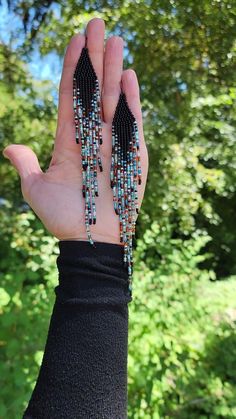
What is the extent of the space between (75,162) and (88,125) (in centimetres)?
9

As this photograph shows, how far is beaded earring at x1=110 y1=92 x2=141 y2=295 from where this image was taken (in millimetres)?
985

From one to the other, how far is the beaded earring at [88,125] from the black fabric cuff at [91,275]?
120 mm

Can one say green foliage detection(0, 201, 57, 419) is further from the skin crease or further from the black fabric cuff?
the black fabric cuff

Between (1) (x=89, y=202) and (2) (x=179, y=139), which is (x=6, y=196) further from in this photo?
(1) (x=89, y=202)

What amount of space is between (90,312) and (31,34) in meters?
2.55

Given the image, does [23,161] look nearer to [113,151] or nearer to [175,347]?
[113,151]

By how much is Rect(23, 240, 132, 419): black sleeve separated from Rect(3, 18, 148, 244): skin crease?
0.12 metres

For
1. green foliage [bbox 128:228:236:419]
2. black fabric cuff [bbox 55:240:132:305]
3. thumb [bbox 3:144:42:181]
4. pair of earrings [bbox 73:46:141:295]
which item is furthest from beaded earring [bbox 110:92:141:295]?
green foliage [bbox 128:228:236:419]

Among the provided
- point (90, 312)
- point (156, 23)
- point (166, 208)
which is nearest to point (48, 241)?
point (156, 23)

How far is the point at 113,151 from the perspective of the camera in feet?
3.33

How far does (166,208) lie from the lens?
4.43 m

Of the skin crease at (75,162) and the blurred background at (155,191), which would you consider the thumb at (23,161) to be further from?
the blurred background at (155,191)

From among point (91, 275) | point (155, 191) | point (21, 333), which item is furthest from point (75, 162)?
point (155, 191)

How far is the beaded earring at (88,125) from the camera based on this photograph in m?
0.98
